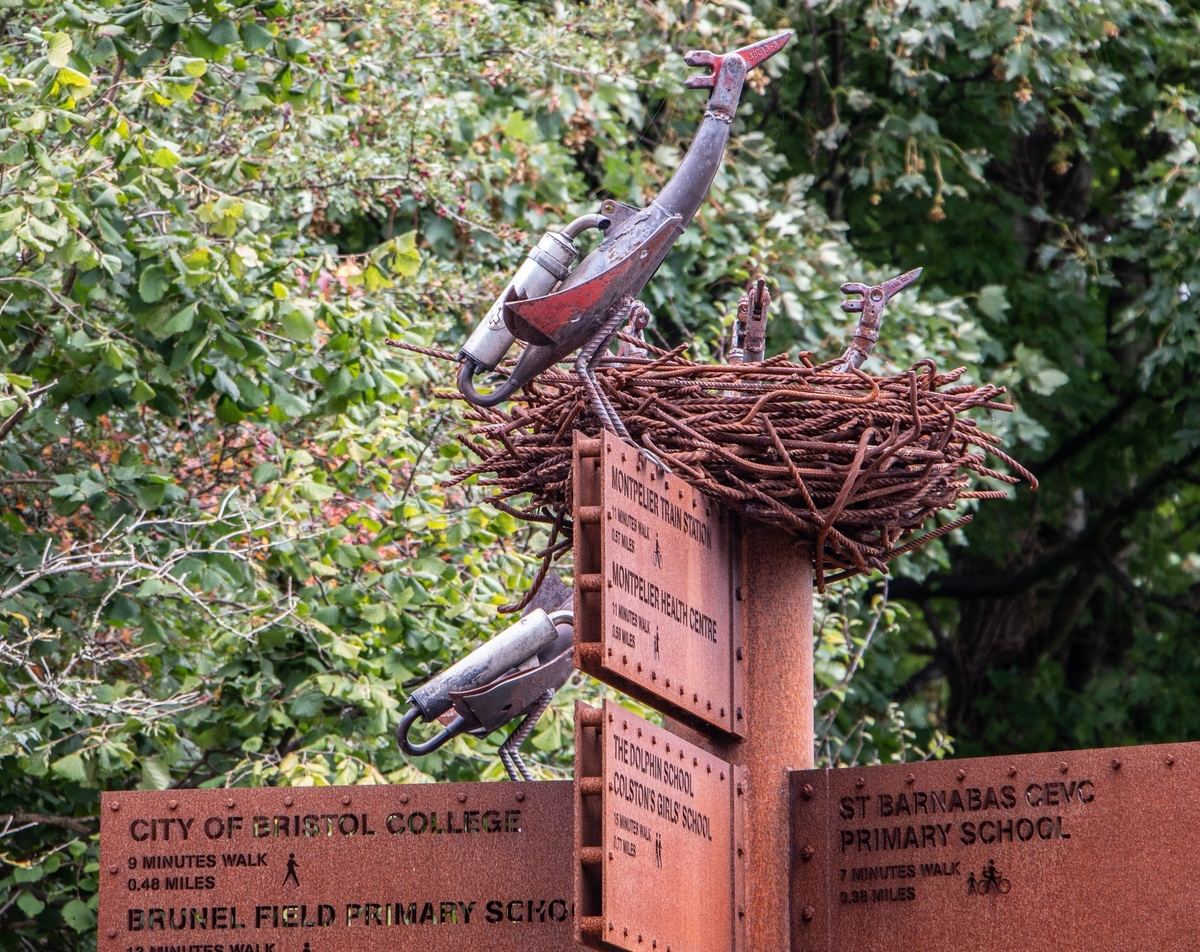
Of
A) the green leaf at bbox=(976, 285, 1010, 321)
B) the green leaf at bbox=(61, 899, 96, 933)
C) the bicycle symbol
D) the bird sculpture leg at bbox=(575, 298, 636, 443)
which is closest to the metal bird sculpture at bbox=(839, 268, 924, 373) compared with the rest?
the bird sculpture leg at bbox=(575, 298, 636, 443)

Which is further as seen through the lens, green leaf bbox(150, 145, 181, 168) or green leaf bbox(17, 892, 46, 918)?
green leaf bbox(17, 892, 46, 918)

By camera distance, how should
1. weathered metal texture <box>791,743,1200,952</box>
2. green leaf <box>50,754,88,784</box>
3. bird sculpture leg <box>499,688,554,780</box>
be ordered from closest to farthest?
weathered metal texture <box>791,743,1200,952</box>
bird sculpture leg <box>499,688,554,780</box>
green leaf <box>50,754,88,784</box>

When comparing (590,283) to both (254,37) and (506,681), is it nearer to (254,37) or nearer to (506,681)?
(506,681)

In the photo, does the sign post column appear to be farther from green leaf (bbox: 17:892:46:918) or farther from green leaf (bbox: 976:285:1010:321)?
green leaf (bbox: 976:285:1010:321)

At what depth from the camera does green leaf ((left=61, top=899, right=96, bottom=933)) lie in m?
7.01

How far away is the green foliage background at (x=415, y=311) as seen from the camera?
7219 millimetres

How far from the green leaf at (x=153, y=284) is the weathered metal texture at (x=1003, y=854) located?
3.36 metres

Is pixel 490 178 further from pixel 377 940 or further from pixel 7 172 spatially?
pixel 377 940

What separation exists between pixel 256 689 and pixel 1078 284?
6243mm

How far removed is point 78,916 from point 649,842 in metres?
3.68

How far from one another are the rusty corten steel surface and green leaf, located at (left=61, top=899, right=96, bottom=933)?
7.76 feet

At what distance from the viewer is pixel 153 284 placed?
7145mm

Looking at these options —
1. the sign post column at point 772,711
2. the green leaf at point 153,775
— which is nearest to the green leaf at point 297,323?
the green leaf at point 153,775

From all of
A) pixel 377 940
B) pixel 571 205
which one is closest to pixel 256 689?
pixel 377 940
